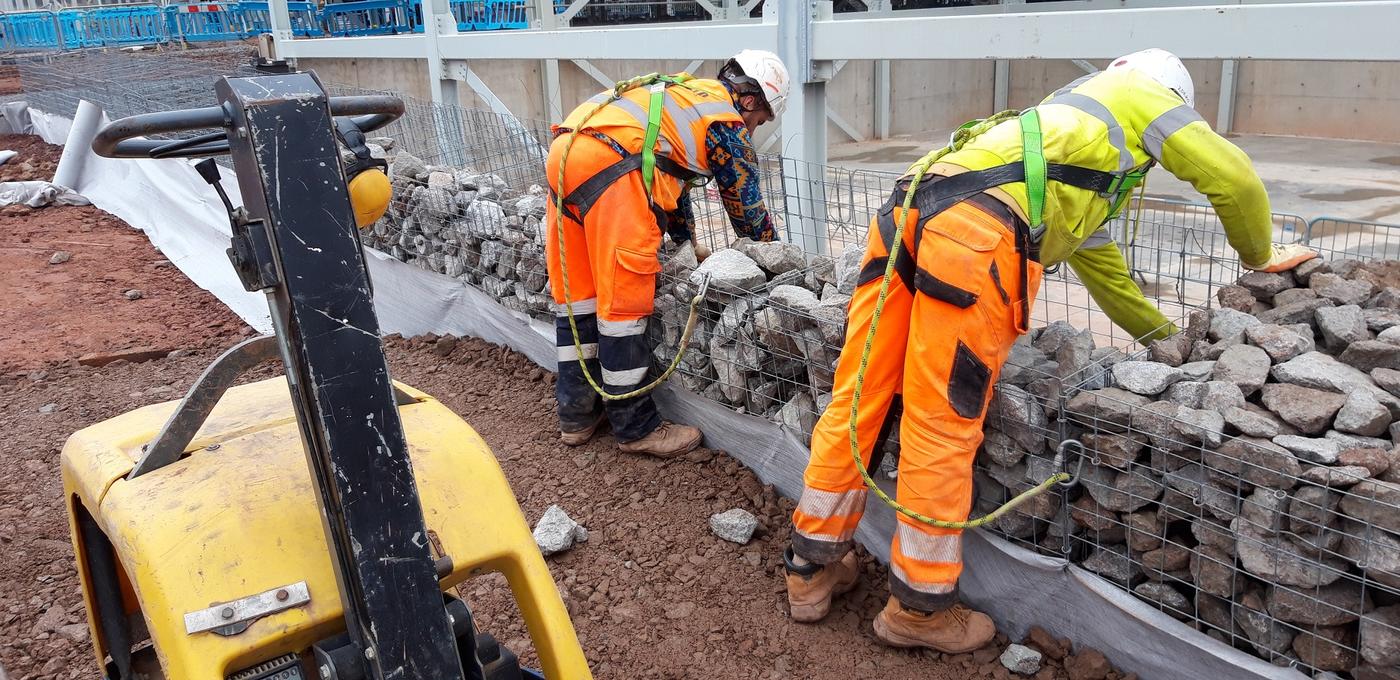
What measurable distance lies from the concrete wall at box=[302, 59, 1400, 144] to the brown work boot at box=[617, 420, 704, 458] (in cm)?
809

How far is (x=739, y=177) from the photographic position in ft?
13.3

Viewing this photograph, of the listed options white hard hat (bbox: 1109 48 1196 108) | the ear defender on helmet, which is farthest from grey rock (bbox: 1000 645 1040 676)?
the ear defender on helmet

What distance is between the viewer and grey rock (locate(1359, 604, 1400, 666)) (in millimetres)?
2316

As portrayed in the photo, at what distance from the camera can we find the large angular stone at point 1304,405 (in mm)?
2566

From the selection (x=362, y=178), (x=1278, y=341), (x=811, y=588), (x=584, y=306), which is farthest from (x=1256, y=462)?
(x=584, y=306)

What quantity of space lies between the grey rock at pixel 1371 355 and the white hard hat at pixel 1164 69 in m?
0.84

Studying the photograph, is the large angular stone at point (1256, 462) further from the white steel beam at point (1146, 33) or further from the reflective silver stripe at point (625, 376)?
the reflective silver stripe at point (625, 376)

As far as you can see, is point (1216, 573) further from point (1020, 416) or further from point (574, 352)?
point (574, 352)

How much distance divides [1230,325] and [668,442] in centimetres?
212

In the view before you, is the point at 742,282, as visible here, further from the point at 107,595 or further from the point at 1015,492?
the point at 107,595

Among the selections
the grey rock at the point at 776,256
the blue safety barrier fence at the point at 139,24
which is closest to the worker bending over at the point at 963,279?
the grey rock at the point at 776,256

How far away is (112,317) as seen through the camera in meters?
6.82

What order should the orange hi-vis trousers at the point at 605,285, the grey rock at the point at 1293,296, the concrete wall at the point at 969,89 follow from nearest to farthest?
the grey rock at the point at 1293,296, the orange hi-vis trousers at the point at 605,285, the concrete wall at the point at 969,89

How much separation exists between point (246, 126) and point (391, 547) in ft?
2.15
